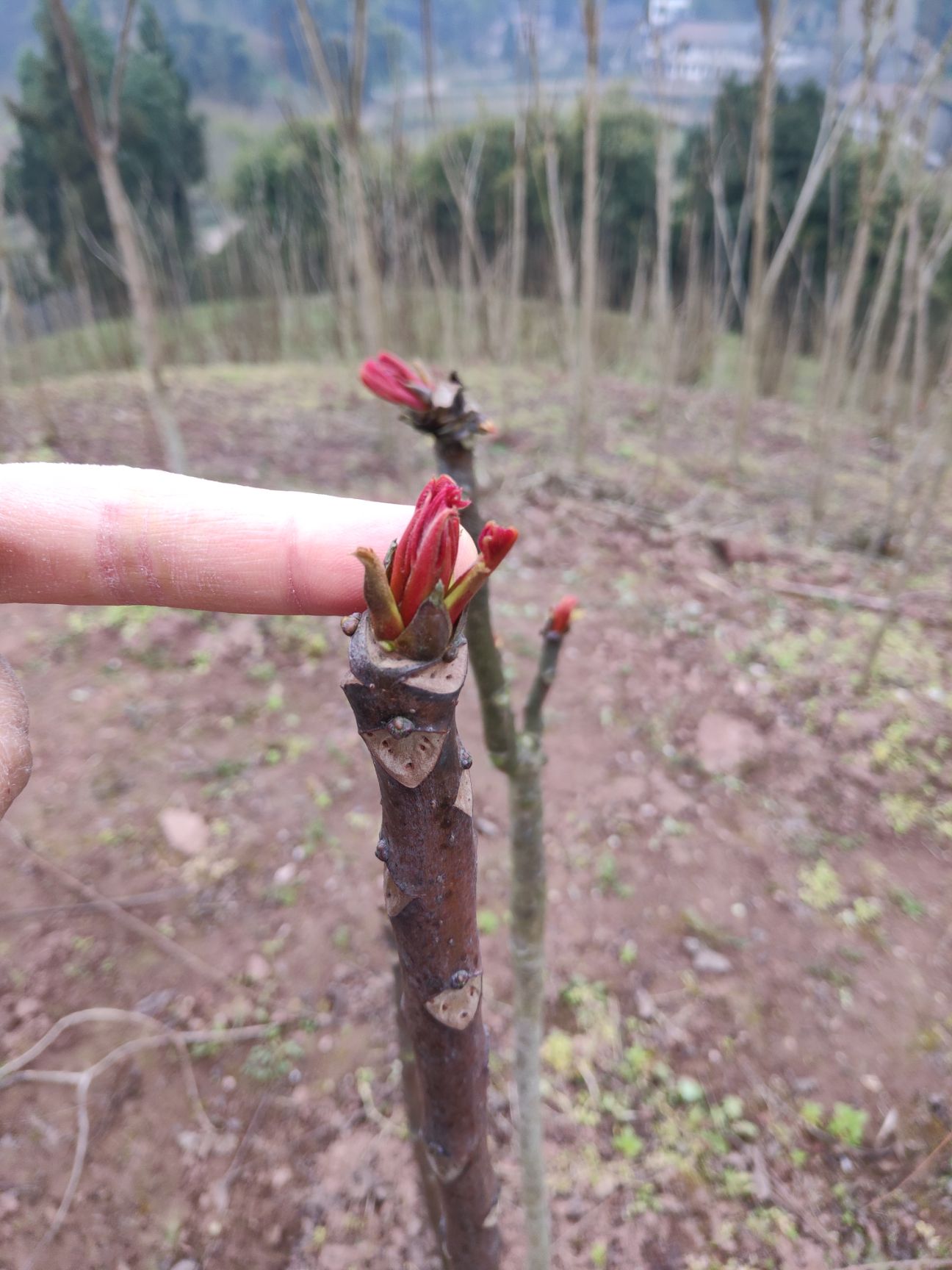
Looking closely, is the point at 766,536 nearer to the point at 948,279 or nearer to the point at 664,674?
the point at 664,674

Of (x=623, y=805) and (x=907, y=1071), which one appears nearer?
(x=907, y=1071)

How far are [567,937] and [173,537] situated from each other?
197 cm

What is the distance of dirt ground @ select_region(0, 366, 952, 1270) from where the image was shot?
165cm

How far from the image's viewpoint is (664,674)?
11.6ft

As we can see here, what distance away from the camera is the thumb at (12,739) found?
0.72 meters

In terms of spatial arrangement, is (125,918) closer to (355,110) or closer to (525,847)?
(525,847)

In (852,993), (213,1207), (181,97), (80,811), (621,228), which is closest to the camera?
(213,1207)

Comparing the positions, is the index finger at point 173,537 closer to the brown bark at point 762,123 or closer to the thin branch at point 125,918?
the thin branch at point 125,918

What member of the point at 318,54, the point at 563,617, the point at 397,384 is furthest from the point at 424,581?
the point at 318,54

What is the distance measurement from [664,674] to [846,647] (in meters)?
1.08

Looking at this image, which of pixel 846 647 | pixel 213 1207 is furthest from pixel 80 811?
pixel 846 647

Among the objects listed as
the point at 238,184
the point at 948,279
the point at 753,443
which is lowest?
the point at 753,443

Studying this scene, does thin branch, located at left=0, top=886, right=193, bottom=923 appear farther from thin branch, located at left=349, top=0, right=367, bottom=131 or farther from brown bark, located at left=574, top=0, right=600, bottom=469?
brown bark, located at left=574, top=0, right=600, bottom=469

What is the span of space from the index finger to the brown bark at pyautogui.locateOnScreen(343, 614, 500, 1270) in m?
0.34
